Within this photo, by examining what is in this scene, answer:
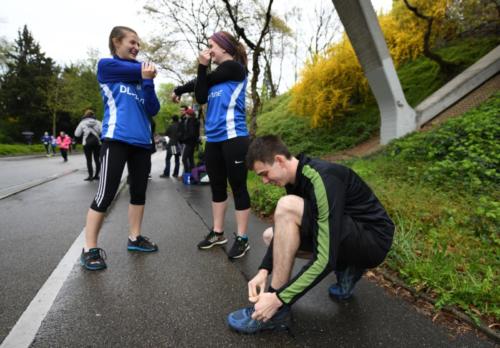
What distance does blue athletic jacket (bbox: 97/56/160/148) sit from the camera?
102 inches

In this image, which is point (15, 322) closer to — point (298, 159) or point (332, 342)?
point (332, 342)

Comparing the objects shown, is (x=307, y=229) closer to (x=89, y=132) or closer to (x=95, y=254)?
(x=95, y=254)

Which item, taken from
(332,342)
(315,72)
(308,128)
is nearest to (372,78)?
(315,72)

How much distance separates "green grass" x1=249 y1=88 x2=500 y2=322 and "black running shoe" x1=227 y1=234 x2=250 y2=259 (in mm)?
1289

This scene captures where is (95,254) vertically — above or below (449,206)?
below

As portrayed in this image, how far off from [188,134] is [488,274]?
22.7ft

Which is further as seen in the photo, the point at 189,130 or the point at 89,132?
the point at 189,130

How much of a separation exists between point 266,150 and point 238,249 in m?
1.35

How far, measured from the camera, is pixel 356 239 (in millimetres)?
1802

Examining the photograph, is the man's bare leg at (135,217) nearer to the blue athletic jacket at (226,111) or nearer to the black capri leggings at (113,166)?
the black capri leggings at (113,166)

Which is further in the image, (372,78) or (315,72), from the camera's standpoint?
(315,72)

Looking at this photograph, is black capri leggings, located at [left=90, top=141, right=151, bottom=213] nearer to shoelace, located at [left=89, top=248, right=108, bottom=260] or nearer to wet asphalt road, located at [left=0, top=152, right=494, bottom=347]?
shoelace, located at [left=89, top=248, right=108, bottom=260]

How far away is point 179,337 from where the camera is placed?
171 centimetres

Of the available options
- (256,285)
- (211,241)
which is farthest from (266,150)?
(211,241)
